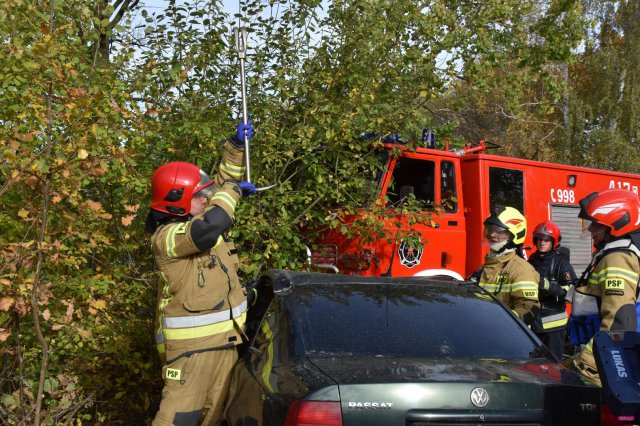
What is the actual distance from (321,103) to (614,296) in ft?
10.6

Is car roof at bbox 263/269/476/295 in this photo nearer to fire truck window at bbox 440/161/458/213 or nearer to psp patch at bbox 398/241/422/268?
psp patch at bbox 398/241/422/268

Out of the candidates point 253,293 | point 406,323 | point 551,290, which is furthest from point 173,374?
point 551,290

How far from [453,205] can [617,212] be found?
12.5 ft

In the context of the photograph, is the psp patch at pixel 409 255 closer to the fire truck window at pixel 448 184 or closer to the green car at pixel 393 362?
the fire truck window at pixel 448 184

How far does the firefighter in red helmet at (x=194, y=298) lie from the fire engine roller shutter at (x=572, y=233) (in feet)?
19.3

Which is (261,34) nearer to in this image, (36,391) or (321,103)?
(321,103)

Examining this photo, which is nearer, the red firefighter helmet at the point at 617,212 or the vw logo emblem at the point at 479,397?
the vw logo emblem at the point at 479,397

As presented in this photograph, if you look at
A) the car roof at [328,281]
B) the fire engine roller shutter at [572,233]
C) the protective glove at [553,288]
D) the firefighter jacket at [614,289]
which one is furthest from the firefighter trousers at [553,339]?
the fire engine roller shutter at [572,233]

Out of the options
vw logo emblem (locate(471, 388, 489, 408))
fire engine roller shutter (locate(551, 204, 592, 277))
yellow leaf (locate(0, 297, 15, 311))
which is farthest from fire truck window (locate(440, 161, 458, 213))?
vw logo emblem (locate(471, 388, 489, 408))

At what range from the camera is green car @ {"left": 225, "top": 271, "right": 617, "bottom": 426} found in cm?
266

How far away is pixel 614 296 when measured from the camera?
3.82 metres

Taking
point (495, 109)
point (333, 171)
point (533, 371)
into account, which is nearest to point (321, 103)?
point (333, 171)

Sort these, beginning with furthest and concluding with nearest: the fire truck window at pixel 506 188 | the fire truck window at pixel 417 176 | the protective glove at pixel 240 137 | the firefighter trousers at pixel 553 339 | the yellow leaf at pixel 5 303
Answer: the fire truck window at pixel 506 188 → the fire truck window at pixel 417 176 → the firefighter trousers at pixel 553 339 → the protective glove at pixel 240 137 → the yellow leaf at pixel 5 303

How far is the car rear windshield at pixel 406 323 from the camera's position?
10.6ft
